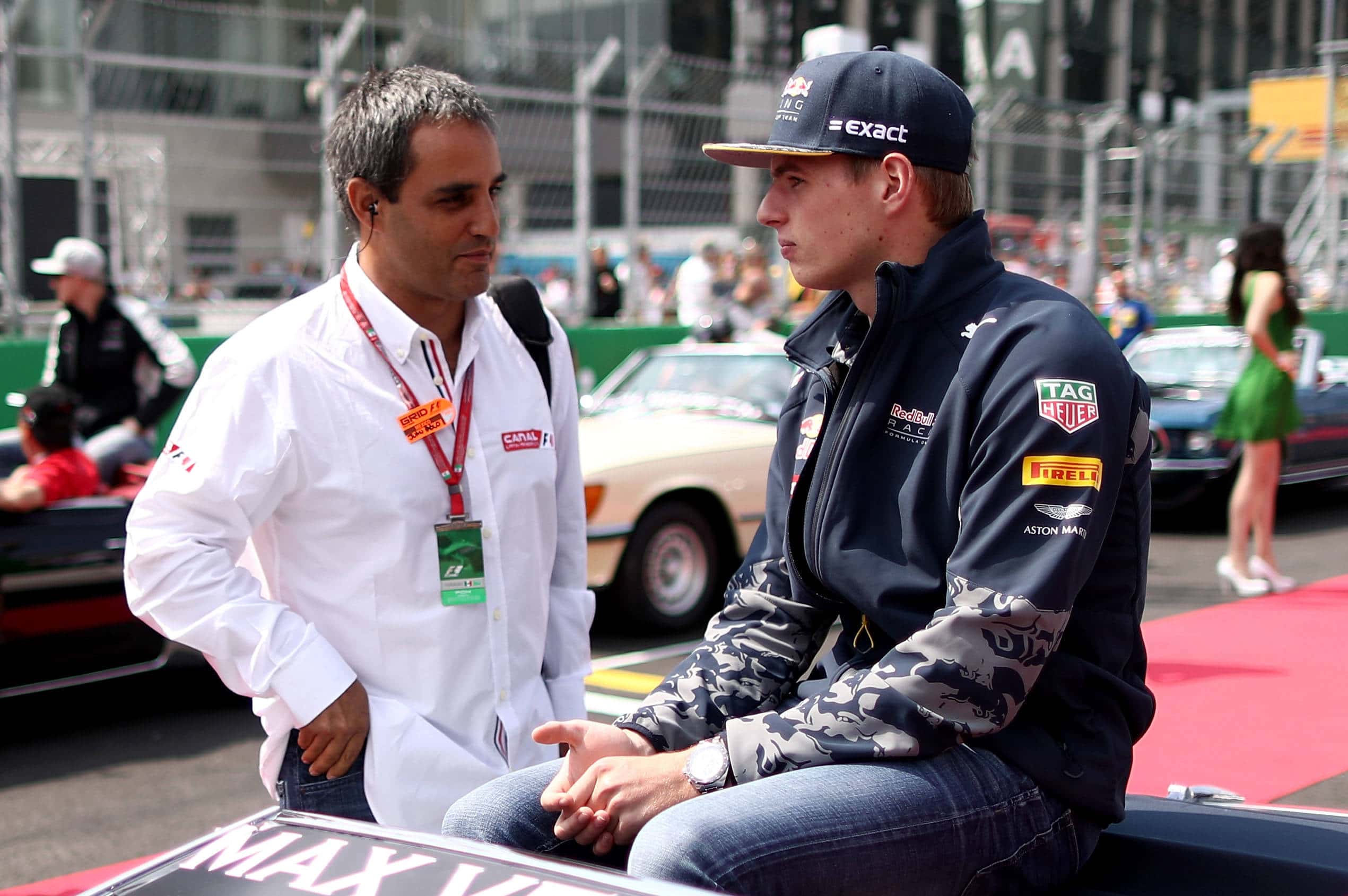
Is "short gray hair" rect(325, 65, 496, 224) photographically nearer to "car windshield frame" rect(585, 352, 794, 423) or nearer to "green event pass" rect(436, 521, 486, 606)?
"green event pass" rect(436, 521, 486, 606)

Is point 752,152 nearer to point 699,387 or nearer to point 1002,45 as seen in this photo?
point 699,387

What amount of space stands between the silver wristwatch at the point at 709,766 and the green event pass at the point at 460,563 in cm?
68

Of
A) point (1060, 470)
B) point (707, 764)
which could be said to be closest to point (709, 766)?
point (707, 764)

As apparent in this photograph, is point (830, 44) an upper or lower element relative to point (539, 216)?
upper

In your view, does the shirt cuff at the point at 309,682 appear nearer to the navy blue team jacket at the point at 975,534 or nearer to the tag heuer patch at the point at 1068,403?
the navy blue team jacket at the point at 975,534

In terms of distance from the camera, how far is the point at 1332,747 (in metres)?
5.35

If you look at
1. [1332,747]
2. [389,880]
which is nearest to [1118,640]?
[389,880]

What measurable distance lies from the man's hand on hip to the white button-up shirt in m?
0.02

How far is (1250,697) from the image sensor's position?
242 inches

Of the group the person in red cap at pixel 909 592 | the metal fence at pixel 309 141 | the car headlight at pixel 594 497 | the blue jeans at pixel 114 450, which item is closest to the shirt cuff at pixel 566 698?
the person in red cap at pixel 909 592

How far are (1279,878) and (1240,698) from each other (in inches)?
172

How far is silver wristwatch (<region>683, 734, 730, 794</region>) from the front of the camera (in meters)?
2.08

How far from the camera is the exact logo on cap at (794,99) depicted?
225 centimetres

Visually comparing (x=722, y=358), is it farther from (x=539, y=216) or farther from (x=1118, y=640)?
(x=1118, y=640)
